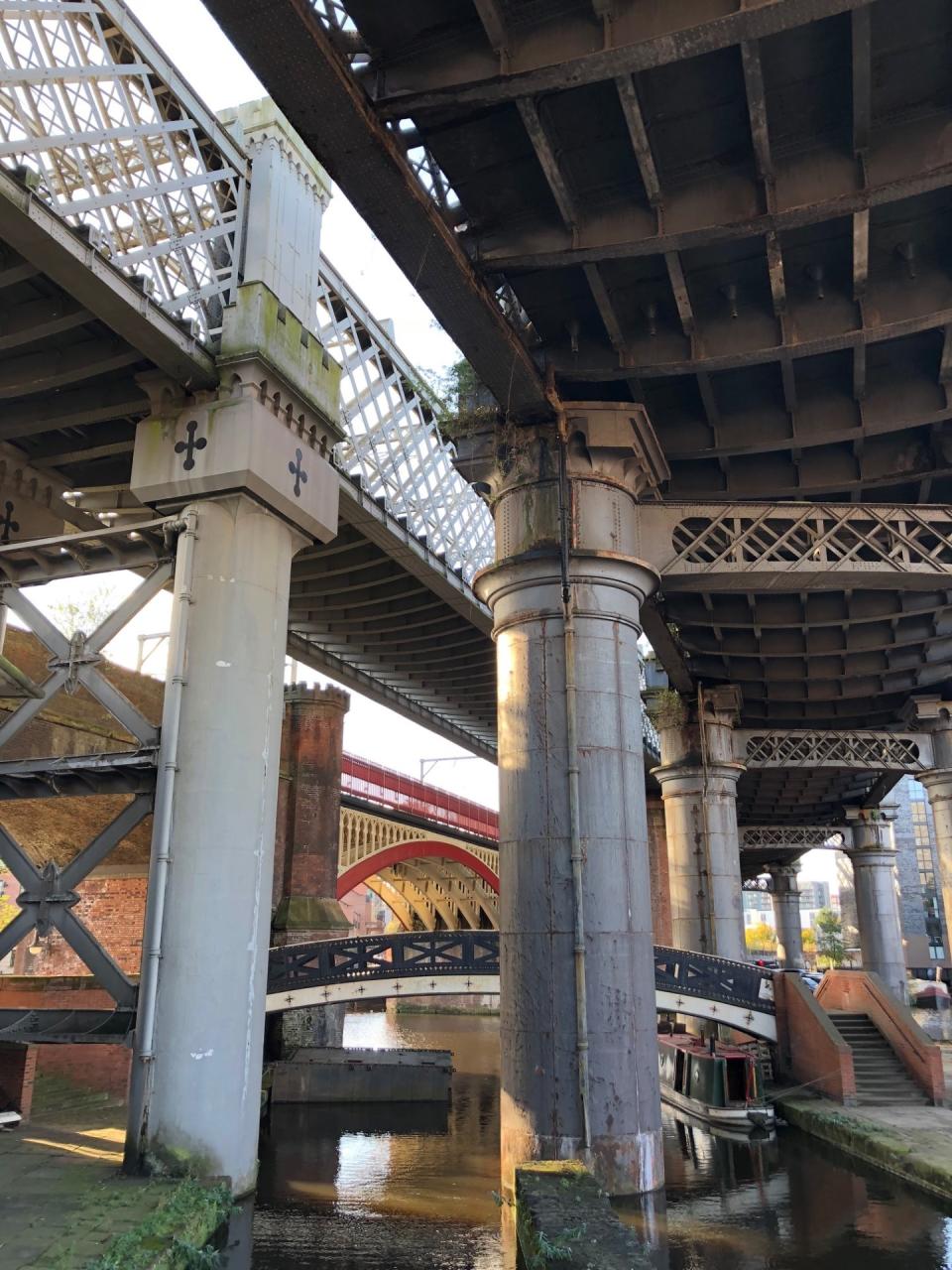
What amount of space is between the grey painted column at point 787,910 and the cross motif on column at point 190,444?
60.2 m

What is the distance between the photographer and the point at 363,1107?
69.4 ft

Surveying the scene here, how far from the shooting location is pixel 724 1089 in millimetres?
Answer: 18938

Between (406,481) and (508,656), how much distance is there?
12.7 m

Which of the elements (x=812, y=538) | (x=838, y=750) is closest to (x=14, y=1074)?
(x=812, y=538)

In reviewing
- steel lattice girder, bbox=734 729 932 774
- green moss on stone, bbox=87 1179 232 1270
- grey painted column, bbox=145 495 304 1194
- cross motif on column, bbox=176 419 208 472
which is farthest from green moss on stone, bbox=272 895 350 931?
cross motif on column, bbox=176 419 208 472

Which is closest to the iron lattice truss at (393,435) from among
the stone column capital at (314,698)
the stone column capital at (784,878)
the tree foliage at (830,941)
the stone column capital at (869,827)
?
the stone column capital at (314,698)

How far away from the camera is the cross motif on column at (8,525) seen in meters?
12.5

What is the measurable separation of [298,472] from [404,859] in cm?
3433

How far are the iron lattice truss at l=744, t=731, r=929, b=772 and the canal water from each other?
A: 10036mm

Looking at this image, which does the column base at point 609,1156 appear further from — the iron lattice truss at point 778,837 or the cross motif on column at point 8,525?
the iron lattice truss at point 778,837

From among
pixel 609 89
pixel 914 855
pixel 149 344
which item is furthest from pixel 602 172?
pixel 914 855

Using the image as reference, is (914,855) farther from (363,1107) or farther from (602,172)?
(602,172)

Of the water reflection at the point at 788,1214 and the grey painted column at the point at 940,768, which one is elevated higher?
the grey painted column at the point at 940,768

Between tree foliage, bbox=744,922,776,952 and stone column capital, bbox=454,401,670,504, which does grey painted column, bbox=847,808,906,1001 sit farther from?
tree foliage, bbox=744,922,776,952
